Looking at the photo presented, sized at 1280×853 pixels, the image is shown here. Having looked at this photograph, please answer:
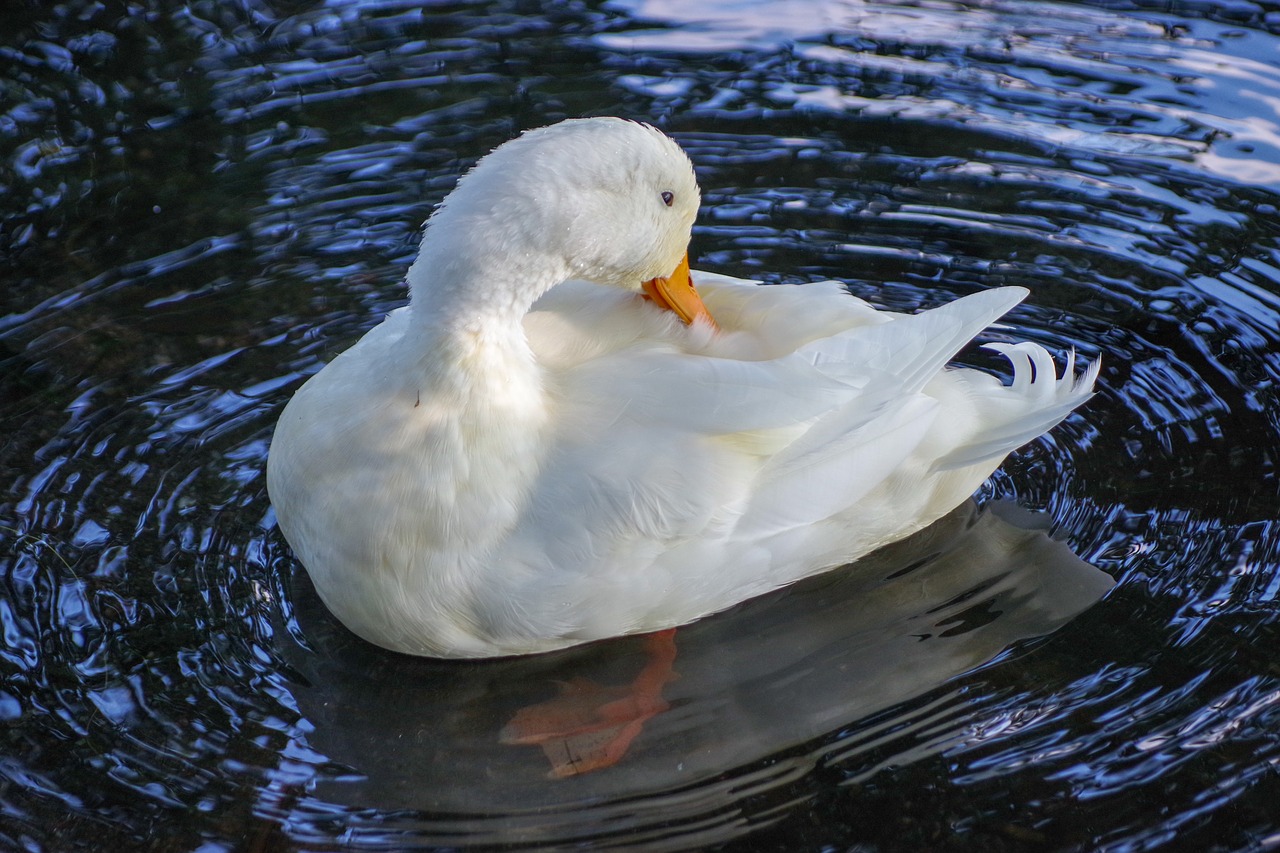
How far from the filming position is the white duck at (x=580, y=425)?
3.78 m

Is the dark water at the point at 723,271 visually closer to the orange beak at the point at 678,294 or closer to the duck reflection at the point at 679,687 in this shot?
the duck reflection at the point at 679,687

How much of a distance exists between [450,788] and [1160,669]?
6.48 feet

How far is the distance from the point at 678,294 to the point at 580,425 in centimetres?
52

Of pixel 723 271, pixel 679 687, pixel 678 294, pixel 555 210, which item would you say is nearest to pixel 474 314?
pixel 555 210

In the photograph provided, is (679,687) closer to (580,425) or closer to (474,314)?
(580,425)

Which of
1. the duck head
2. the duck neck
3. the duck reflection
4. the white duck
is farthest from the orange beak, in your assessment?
the duck reflection

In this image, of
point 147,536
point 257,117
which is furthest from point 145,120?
point 147,536

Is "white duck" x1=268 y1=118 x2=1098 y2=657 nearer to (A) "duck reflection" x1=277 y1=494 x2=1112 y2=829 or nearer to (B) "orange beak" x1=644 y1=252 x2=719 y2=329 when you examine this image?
(B) "orange beak" x1=644 y1=252 x2=719 y2=329

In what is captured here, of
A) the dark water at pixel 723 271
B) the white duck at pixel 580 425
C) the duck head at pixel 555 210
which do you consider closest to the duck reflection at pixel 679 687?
the dark water at pixel 723 271

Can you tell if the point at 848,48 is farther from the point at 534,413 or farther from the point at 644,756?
the point at 644,756

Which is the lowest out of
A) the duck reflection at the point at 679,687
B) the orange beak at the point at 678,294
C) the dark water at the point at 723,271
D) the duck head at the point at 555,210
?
the duck reflection at the point at 679,687

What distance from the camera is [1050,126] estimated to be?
6.56 metres

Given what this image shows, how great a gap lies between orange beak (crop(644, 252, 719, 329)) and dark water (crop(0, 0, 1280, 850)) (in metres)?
0.96

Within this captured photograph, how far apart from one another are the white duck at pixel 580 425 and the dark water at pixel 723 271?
33cm
